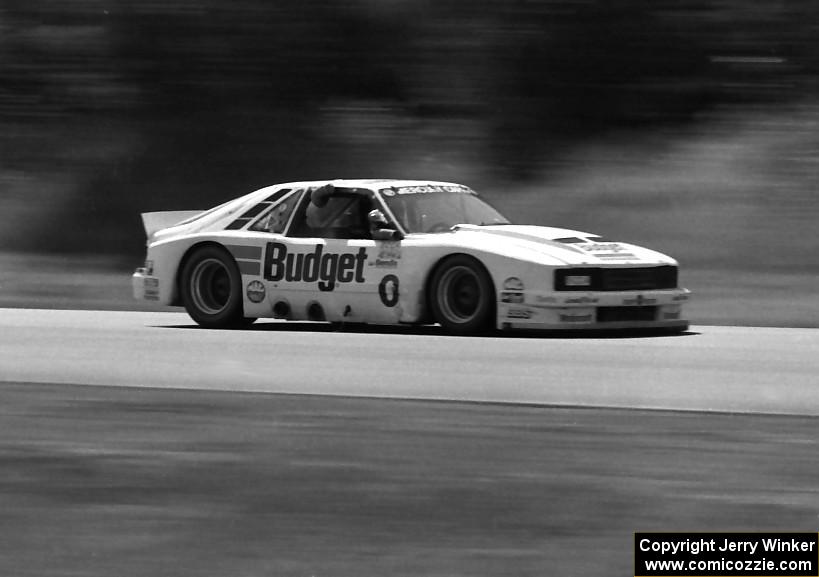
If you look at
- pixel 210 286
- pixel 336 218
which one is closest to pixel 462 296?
pixel 336 218

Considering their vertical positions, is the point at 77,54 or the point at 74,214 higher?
the point at 77,54

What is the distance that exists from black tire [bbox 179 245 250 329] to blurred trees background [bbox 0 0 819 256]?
28.7 ft

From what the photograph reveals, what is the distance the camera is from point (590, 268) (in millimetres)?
11367

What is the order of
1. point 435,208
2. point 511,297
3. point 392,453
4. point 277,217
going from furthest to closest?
point 277,217 < point 435,208 < point 511,297 < point 392,453

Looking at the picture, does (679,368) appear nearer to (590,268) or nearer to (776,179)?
(590,268)

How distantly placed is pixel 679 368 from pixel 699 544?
4564 mm

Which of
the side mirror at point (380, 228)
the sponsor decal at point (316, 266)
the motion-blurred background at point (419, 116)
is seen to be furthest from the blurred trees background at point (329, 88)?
the side mirror at point (380, 228)

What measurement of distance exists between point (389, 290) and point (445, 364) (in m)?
2.29

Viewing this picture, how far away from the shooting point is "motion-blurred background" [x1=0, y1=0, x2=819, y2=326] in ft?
63.4

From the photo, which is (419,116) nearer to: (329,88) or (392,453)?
(329,88)

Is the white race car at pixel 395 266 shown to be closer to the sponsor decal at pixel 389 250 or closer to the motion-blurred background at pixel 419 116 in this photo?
the sponsor decal at pixel 389 250

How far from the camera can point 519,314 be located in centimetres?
1136

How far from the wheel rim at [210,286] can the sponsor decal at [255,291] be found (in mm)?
329

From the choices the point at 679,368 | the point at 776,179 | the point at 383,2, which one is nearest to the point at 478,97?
the point at 383,2
